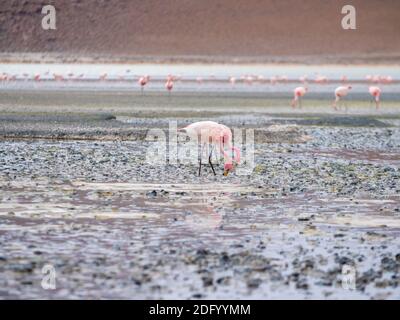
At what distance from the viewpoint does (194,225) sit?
10.8 metres

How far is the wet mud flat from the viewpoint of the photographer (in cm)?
834

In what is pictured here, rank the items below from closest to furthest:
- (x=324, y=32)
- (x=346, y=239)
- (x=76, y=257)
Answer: (x=76, y=257)
(x=346, y=239)
(x=324, y=32)

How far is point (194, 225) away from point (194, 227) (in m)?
0.13

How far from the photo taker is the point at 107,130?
2172 cm

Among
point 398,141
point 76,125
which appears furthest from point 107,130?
point 398,141

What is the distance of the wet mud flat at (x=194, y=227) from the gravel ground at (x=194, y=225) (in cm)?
1

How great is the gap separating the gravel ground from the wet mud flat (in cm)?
1

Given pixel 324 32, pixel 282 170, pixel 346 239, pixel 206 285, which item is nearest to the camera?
pixel 206 285

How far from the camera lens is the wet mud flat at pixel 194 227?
27.4 ft

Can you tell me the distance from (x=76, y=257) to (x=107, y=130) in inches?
499

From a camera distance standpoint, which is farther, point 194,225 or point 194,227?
point 194,225

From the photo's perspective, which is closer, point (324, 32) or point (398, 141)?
point (398, 141)
